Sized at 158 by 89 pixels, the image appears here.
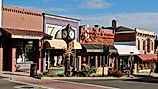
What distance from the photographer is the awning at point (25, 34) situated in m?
32.2

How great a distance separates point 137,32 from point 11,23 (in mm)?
23844

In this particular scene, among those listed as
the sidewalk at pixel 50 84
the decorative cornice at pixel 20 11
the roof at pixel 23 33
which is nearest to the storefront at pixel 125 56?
the decorative cornice at pixel 20 11

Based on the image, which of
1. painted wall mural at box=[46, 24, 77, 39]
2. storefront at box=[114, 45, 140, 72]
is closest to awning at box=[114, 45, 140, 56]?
storefront at box=[114, 45, 140, 72]

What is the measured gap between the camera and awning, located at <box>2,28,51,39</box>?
1267 inches

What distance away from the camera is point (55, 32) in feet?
126

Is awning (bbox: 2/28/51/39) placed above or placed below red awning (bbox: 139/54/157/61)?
above

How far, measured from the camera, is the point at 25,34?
1305 inches

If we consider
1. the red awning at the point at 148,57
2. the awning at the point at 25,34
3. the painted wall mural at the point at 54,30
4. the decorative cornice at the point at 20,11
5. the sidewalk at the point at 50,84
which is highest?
the decorative cornice at the point at 20,11

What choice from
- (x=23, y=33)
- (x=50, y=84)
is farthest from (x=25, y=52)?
(x=50, y=84)

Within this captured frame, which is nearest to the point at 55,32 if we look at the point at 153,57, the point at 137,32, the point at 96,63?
the point at 96,63

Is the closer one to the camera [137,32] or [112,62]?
[112,62]

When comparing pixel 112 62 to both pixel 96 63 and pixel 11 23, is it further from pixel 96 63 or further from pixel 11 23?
pixel 11 23

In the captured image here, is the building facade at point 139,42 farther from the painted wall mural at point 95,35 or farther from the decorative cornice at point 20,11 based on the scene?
the decorative cornice at point 20,11

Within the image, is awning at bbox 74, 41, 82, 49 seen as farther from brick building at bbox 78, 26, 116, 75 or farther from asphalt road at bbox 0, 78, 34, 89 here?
asphalt road at bbox 0, 78, 34, 89
